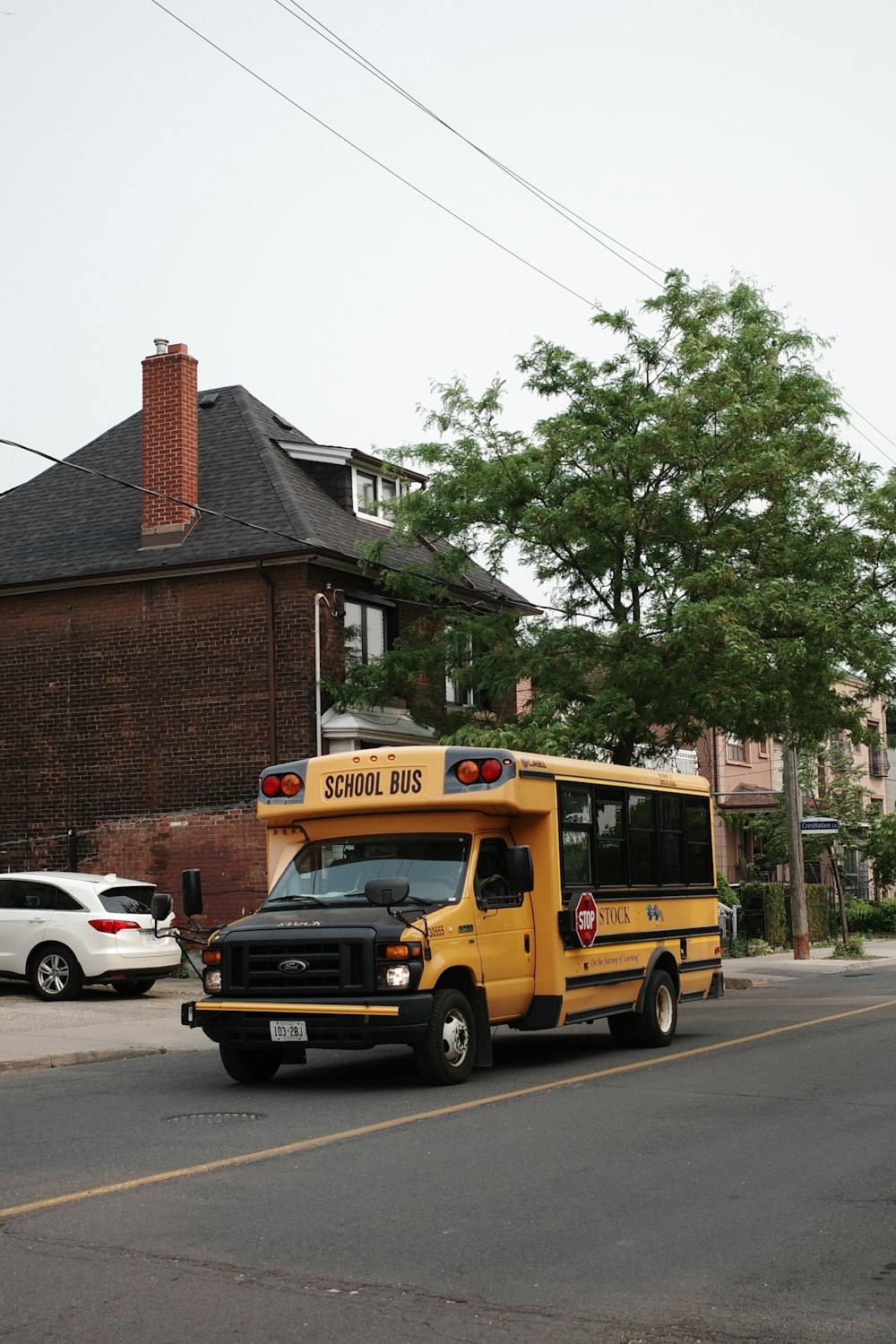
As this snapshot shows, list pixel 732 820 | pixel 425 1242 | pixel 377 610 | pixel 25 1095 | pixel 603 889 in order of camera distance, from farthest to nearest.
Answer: pixel 732 820
pixel 377 610
pixel 603 889
pixel 25 1095
pixel 425 1242

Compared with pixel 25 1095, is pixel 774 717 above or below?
above

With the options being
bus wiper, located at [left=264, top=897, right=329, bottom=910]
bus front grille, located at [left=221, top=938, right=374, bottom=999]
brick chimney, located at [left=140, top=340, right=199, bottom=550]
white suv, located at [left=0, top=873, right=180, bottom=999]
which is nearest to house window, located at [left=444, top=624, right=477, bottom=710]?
brick chimney, located at [left=140, top=340, right=199, bottom=550]

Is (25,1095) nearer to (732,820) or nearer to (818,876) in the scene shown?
(732,820)

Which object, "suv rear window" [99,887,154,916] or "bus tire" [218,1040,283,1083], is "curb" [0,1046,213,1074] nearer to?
"bus tire" [218,1040,283,1083]

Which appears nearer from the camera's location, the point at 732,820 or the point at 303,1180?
the point at 303,1180

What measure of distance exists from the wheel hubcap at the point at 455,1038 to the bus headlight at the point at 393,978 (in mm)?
703

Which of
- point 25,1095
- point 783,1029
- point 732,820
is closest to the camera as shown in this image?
point 25,1095

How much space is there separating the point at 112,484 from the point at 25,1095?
20.3m

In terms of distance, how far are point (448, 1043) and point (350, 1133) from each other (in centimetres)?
237

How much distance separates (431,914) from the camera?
11469 millimetres

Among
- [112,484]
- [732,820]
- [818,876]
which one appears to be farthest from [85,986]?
[818,876]

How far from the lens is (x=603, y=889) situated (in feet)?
45.3

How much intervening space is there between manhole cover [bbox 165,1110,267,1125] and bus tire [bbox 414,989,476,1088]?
1.50 meters

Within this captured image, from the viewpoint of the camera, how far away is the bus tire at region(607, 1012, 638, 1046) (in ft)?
48.5
